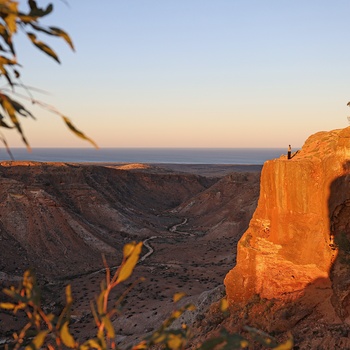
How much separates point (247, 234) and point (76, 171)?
4981 centimetres

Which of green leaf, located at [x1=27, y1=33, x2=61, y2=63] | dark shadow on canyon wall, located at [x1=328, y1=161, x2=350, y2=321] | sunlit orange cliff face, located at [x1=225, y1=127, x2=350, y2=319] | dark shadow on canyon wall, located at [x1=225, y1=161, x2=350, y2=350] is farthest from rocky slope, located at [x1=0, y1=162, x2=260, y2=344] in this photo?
green leaf, located at [x1=27, y1=33, x2=61, y2=63]

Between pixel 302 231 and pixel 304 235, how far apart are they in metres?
0.16

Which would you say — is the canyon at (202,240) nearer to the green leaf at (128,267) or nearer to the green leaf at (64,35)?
the green leaf at (128,267)

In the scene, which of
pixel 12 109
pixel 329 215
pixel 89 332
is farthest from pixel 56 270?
pixel 12 109

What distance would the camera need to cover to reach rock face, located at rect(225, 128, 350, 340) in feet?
46.4

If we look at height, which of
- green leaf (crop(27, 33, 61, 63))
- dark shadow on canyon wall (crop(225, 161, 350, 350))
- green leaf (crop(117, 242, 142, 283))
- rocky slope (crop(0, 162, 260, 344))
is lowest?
rocky slope (crop(0, 162, 260, 344))

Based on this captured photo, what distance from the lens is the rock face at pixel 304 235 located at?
1416cm

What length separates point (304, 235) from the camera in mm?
15352

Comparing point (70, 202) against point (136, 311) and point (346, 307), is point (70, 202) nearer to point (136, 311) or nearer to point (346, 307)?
point (136, 311)

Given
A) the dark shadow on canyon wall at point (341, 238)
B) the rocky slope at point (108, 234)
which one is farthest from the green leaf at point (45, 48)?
the rocky slope at point (108, 234)

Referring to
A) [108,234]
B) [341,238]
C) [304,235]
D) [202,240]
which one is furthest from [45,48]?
[202,240]

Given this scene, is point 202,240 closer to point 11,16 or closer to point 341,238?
point 341,238

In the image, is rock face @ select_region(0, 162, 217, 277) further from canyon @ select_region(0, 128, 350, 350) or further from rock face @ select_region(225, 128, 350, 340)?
rock face @ select_region(225, 128, 350, 340)

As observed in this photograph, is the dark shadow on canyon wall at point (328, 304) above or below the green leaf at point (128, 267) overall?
below
